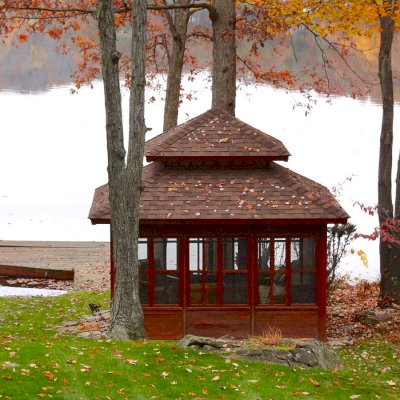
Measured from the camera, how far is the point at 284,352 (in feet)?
49.4

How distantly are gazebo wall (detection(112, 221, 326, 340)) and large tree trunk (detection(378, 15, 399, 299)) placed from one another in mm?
4636

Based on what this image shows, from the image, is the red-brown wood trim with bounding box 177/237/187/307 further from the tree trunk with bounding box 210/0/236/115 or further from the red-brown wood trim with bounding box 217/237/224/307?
the tree trunk with bounding box 210/0/236/115

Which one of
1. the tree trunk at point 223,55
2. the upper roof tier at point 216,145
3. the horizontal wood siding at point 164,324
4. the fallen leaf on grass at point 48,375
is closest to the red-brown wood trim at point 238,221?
the upper roof tier at point 216,145

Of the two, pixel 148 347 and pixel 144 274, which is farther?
pixel 144 274

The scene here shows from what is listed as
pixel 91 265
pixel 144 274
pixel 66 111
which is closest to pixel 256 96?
pixel 66 111

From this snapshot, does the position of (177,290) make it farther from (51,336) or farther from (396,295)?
(396,295)

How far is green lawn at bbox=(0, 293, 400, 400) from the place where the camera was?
12.3 metres

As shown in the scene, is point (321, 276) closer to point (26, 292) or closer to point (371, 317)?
point (371, 317)

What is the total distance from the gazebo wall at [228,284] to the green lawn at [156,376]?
7.84 feet

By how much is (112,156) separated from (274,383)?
18.9ft

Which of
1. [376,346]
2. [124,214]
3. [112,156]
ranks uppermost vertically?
[112,156]

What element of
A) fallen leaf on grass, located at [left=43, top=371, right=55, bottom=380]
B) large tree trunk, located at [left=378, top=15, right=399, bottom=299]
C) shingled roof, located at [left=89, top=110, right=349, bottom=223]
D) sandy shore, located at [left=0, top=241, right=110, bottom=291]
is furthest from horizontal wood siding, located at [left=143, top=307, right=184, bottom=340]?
sandy shore, located at [left=0, top=241, right=110, bottom=291]

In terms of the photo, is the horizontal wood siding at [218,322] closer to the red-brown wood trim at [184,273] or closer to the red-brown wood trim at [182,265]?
the red-brown wood trim at [184,273]

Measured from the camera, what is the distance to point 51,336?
1850 cm
